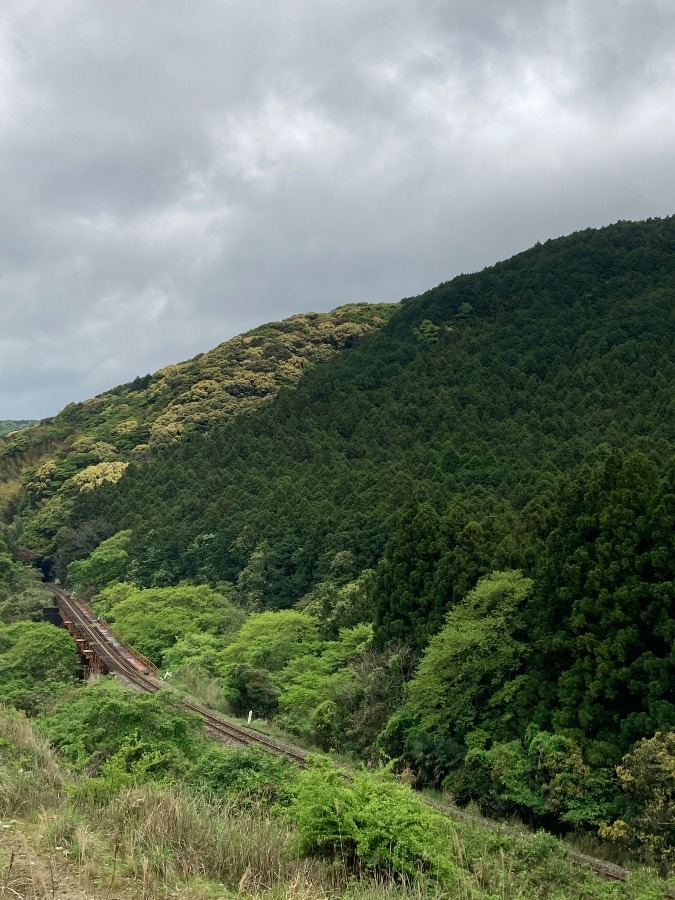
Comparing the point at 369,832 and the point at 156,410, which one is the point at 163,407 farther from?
the point at 369,832

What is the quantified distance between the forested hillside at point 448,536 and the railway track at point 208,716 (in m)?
1.08

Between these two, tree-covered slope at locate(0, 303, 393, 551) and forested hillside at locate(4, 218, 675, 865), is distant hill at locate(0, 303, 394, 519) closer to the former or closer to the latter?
tree-covered slope at locate(0, 303, 393, 551)

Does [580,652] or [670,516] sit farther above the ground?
[670,516]

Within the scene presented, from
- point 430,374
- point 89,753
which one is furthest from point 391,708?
point 430,374

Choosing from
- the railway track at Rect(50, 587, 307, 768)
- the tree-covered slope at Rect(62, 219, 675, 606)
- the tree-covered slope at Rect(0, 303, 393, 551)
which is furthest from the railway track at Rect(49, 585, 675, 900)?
the tree-covered slope at Rect(0, 303, 393, 551)

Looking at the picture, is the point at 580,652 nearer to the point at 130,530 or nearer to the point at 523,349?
the point at 130,530

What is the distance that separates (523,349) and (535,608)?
7635cm

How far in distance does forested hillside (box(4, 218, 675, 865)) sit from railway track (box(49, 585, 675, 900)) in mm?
1081

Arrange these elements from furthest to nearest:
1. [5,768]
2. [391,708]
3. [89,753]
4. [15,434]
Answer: [15,434], [391,708], [89,753], [5,768]

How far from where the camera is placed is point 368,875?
32.6 ft

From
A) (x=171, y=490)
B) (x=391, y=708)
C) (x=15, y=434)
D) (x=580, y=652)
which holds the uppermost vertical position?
(x=15, y=434)

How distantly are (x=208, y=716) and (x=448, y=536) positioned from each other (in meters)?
11.6

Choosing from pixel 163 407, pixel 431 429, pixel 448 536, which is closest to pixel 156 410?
pixel 163 407

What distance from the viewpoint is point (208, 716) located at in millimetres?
28531
